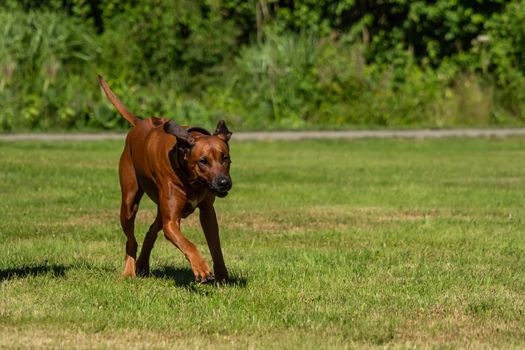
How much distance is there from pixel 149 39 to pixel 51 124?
4227mm

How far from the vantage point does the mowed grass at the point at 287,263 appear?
746 centimetres

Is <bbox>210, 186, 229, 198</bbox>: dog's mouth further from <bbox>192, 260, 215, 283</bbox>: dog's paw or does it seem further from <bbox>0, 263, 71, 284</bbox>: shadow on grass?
<bbox>0, 263, 71, 284</bbox>: shadow on grass

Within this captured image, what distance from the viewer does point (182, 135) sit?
8398mm

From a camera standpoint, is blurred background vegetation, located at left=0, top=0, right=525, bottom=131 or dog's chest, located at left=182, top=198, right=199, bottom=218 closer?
dog's chest, located at left=182, top=198, right=199, bottom=218

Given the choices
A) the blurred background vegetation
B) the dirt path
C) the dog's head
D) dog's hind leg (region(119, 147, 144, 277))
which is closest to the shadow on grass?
dog's hind leg (region(119, 147, 144, 277))

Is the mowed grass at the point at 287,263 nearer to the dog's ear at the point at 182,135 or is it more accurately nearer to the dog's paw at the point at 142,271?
the dog's paw at the point at 142,271

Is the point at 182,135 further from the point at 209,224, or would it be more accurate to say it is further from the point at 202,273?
the point at 202,273

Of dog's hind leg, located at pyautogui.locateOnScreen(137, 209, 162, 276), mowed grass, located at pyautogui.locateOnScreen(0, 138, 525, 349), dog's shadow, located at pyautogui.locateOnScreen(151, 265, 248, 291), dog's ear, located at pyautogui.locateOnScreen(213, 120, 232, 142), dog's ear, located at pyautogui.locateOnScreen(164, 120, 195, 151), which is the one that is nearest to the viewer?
mowed grass, located at pyautogui.locateOnScreen(0, 138, 525, 349)

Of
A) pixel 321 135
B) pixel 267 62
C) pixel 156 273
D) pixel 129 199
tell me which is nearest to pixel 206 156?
pixel 129 199

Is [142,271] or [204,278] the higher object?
[204,278]

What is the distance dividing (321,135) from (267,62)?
11.7 feet

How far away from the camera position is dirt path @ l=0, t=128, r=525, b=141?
81.3ft

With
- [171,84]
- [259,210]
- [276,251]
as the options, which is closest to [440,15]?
[171,84]

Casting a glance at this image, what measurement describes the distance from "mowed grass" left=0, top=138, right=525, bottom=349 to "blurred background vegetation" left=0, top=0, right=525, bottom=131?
297 inches
